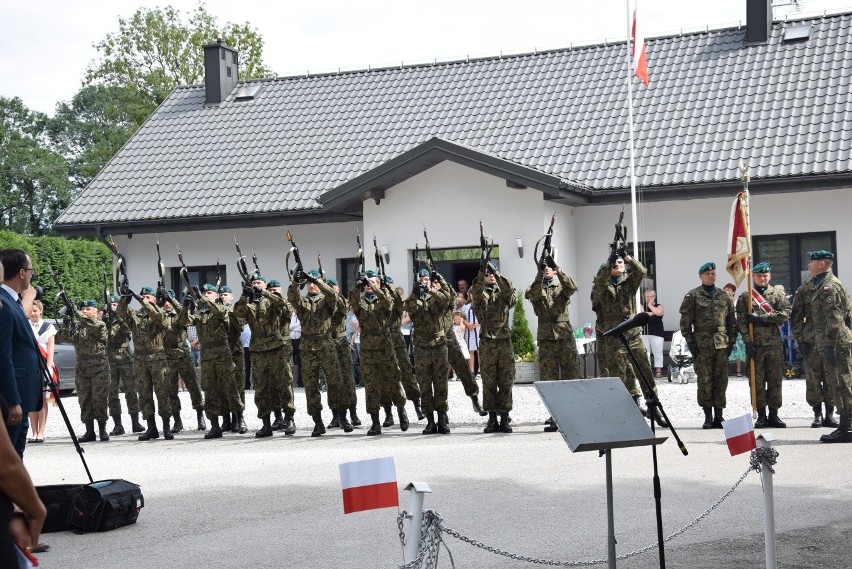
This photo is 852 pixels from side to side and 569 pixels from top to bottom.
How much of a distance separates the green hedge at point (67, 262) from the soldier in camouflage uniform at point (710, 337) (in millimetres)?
21059

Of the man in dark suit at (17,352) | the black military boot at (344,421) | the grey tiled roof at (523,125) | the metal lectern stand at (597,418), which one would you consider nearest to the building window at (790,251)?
the grey tiled roof at (523,125)

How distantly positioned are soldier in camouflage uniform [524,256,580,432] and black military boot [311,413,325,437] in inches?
111

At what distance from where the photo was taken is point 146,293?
54.5ft

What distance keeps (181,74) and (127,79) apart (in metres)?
2.61

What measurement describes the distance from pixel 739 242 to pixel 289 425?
634 centimetres

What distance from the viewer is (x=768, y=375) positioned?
14273 millimetres

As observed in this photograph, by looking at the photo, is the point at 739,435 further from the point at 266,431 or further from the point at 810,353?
the point at 266,431

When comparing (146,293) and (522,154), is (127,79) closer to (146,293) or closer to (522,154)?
(522,154)

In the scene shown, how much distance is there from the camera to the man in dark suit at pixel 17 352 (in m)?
7.27

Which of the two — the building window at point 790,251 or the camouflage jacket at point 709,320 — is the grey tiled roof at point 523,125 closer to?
the building window at point 790,251

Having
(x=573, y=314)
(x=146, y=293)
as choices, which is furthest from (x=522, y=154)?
(x=146, y=293)

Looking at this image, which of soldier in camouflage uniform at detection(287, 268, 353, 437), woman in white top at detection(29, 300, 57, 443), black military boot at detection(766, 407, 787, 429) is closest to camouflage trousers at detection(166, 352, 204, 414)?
woman in white top at detection(29, 300, 57, 443)

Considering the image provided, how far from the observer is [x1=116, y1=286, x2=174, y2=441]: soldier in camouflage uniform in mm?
16125

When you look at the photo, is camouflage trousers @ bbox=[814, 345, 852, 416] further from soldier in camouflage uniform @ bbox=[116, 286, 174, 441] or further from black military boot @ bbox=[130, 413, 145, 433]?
black military boot @ bbox=[130, 413, 145, 433]
